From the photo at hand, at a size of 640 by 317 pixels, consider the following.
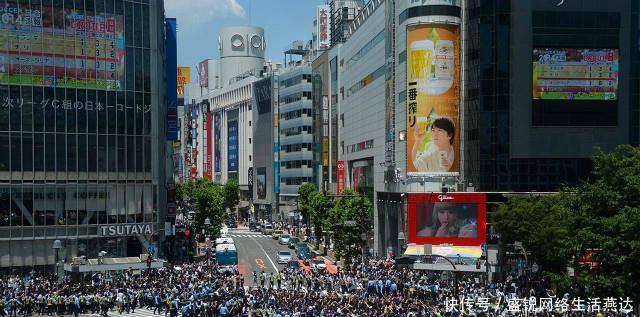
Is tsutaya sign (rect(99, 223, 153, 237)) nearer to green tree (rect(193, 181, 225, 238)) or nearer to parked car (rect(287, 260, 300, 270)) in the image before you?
parked car (rect(287, 260, 300, 270))

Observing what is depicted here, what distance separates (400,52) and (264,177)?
85379mm

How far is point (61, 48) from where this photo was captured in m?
67.4

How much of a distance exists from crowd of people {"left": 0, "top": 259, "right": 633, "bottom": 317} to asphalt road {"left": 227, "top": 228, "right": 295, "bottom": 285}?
33.0 ft

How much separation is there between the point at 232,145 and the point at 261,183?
31.2 meters

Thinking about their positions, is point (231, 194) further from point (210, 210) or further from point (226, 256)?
point (226, 256)

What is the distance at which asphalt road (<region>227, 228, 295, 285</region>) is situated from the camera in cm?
7400

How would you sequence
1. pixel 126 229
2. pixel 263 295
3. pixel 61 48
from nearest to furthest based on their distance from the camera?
1. pixel 263 295
2. pixel 61 48
3. pixel 126 229

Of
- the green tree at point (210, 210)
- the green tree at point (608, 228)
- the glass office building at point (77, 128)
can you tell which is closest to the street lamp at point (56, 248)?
the glass office building at point (77, 128)

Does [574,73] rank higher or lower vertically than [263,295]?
higher

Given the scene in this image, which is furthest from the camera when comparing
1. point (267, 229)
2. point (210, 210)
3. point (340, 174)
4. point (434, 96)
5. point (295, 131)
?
point (295, 131)

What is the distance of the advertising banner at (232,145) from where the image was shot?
187250 millimetres

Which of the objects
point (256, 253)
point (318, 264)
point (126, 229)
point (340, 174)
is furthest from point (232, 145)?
point (126, 229)

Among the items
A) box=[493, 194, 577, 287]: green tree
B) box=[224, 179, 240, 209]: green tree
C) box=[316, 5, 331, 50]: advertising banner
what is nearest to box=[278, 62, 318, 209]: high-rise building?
box=[316, 5, 331, 50]: advertising banner

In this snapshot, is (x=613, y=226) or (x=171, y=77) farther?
(x=171, y=77)
